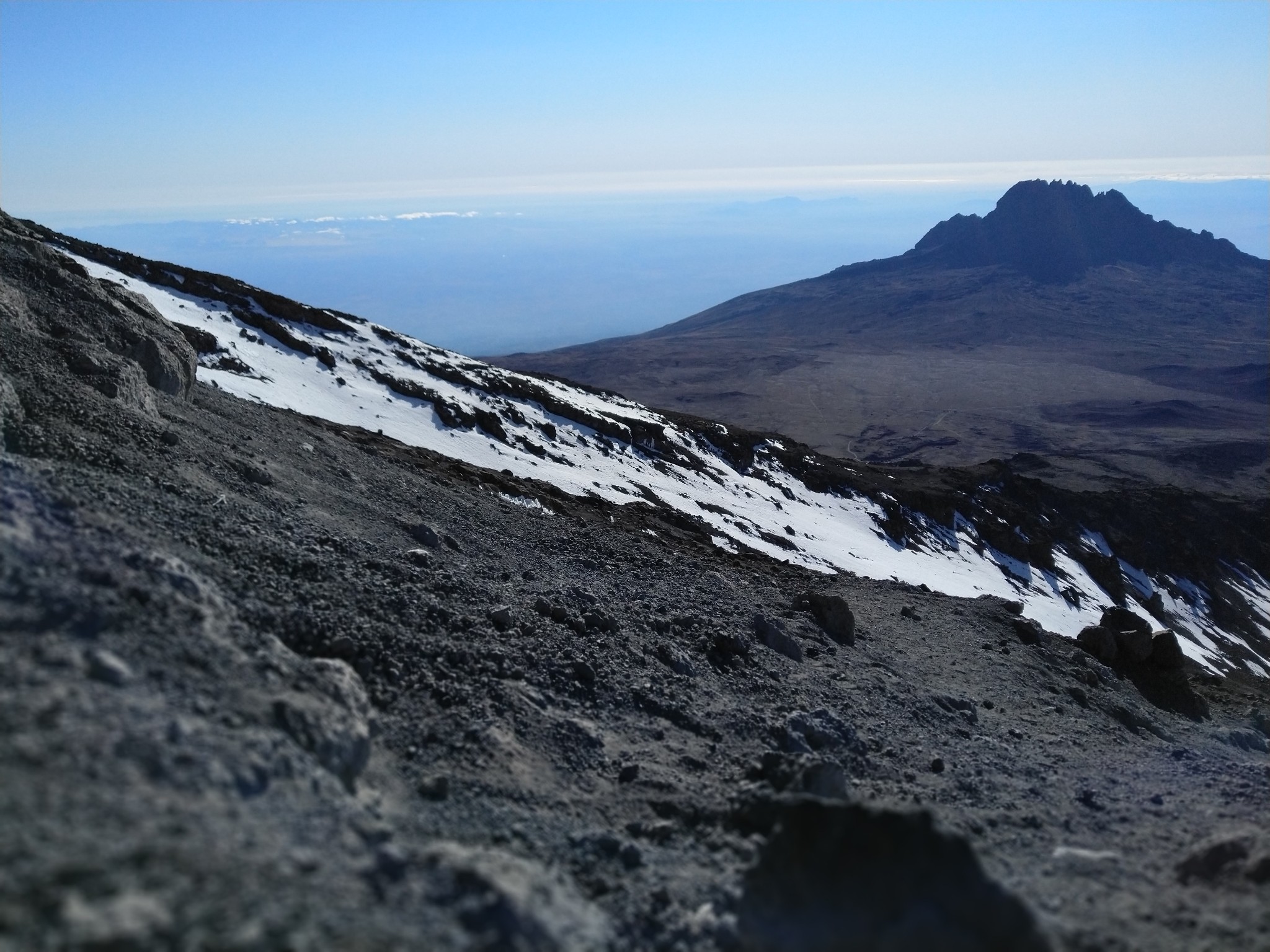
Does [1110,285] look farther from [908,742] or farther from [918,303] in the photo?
[908,742]

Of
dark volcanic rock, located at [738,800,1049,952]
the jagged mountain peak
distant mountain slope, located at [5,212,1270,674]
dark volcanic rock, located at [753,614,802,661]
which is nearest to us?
dark volcanic rock, located at [738,800,1049,952]

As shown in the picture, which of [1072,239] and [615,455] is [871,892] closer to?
[615,455]

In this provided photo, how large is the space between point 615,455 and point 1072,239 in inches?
6562

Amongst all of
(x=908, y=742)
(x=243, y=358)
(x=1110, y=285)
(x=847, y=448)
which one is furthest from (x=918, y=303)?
(x=908, y=742)

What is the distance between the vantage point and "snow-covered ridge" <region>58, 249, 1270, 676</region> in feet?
83.0

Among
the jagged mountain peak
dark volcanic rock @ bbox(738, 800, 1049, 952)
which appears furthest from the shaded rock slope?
the jagged mountain peak

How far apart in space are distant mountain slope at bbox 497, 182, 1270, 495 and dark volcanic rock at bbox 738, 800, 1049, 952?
75172mm

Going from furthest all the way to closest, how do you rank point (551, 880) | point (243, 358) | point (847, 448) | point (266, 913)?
1. point (847, 448)
2. point (243, 358)
3. point (551, 880)
4. point (266, 913)

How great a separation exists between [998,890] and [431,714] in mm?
4553

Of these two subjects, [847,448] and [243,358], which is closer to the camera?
[243,358]

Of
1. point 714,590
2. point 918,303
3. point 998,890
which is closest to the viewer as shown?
point 998,890

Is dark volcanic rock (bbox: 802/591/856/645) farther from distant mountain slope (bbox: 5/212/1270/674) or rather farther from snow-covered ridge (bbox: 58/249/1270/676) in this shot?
snow-covered ridge (bbox: 58/249/1270/676)

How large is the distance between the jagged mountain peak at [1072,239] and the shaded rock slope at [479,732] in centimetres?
17202

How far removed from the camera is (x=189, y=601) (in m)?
5.97
